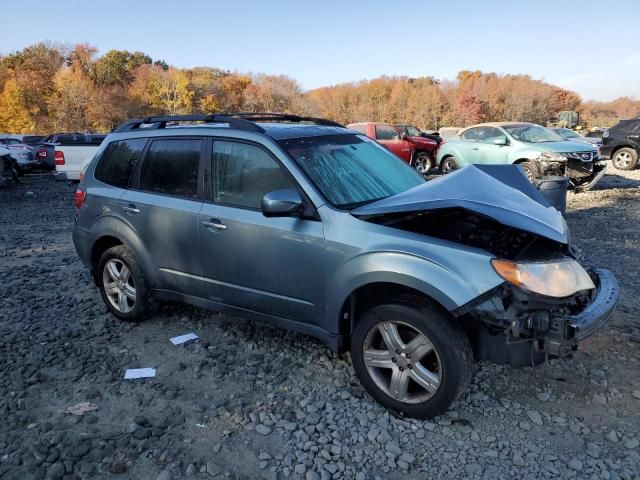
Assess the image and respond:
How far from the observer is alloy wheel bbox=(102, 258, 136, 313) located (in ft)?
15.1

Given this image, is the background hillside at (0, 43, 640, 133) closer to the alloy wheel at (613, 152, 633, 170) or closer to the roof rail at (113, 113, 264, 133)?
the alloy wheel at (613, 152, 633, 170)

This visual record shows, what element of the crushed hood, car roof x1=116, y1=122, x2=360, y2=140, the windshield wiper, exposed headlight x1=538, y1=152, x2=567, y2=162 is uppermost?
car roof x1=116, y1=122, x2=360, y2=140

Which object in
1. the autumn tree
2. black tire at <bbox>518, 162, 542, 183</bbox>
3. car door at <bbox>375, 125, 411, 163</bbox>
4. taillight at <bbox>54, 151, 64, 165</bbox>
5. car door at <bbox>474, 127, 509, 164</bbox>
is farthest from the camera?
the autumn tree

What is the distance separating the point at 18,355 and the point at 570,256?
4302mm

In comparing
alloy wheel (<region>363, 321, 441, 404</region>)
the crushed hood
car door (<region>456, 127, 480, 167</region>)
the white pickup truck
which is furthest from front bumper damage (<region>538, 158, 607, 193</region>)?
the white pickup truck

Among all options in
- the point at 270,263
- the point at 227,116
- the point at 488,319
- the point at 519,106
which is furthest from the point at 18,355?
the point at 519,106

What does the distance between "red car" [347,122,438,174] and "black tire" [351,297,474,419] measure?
13.8m

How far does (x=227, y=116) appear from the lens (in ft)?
13.9

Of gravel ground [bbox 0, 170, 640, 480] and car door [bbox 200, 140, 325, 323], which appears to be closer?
gravel ground [bbox 0, 170, 640, 480]

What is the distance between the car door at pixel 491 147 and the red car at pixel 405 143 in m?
3.31

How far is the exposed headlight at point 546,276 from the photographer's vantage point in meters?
2.67

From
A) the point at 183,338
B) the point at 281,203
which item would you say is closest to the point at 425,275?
the point at 281,203

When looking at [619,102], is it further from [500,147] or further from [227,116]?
[227,116]

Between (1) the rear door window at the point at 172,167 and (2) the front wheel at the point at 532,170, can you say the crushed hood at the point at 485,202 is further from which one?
(2) the front wheel at the point at 532,170
